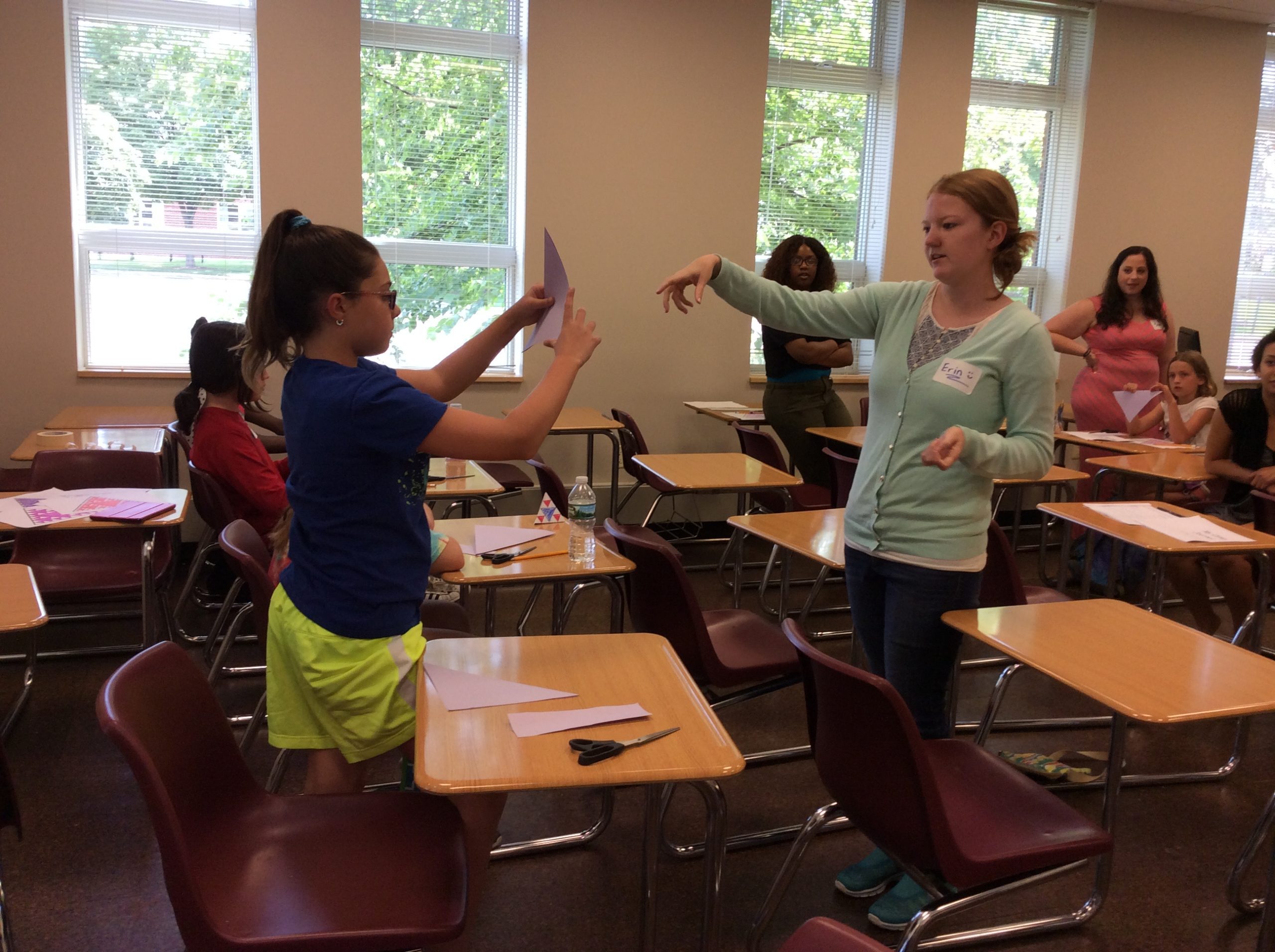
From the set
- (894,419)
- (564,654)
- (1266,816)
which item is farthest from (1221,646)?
(564,654)

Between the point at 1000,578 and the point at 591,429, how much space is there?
2.48 meters

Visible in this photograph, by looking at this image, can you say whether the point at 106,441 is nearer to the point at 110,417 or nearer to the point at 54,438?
the point at 54,438

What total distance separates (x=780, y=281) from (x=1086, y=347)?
173cm

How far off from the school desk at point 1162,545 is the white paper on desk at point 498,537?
164cm

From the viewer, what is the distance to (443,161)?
5.23 m

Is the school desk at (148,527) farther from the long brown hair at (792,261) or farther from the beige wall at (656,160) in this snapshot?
the long brown hair at (792,261)

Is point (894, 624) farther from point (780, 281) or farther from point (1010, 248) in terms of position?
point (780, 281)

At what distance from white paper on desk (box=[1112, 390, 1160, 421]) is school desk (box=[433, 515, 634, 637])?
3.42m

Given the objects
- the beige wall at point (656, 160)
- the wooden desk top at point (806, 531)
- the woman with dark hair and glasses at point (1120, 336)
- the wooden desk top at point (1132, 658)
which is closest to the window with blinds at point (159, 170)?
the beige wall at point (656, 160)

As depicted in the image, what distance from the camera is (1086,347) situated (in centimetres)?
511

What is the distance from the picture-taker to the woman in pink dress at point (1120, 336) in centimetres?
493

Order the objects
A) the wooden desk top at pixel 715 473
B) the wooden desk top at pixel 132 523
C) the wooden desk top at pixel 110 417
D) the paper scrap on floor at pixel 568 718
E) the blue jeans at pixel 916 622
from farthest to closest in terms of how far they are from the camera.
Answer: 1. the wooden desk top at pixel 110 417
2. the wooden desk top at pixel 715 473
3. the wooden desk top at pixel 132 523
4. the blue jeans at pixel 916 622
5. the paper scrap on floor at pixel 568 718

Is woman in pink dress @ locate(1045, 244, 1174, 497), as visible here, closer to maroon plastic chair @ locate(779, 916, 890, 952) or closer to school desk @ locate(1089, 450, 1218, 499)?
school desk @ locate(1089, 450, 1218, 499)

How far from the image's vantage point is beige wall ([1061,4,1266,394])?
20.3 feet
